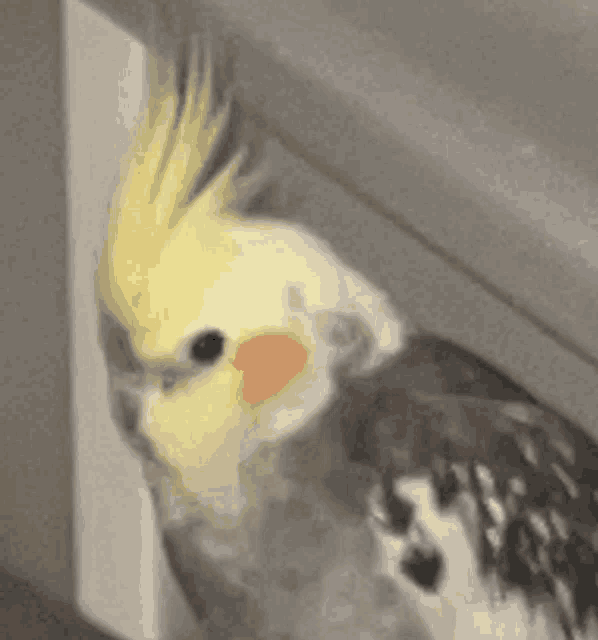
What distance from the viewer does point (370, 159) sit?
70cm

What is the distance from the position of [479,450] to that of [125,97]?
0.71 m

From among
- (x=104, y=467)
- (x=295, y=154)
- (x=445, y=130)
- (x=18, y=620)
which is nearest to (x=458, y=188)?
(x=445, y=130)

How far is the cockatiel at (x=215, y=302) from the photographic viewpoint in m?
0.74

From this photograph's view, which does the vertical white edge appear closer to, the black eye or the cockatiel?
the cockatiel

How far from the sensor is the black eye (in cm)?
78

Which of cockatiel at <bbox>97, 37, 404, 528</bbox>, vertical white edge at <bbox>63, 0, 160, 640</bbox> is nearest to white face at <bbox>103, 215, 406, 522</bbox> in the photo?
cockatiel at <bbox>97, 37, 404, 528</bbox>

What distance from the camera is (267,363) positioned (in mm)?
760

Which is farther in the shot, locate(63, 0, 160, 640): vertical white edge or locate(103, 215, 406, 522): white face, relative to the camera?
locate(63, 0, 160, 640): vertical white edge

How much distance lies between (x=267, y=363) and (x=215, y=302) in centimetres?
11

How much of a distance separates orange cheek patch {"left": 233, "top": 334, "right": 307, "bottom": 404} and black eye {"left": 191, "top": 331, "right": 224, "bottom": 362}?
0.10 feet

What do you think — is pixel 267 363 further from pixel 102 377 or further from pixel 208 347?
pixel 102 377

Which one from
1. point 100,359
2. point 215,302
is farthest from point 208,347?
point 100,359

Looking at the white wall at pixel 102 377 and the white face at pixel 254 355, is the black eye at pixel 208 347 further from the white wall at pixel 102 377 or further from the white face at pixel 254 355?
the white wall at pixel 102 377

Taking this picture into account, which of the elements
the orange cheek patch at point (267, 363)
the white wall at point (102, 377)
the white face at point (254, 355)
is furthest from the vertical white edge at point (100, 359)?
the orange cheek patch at point (267, 363)
